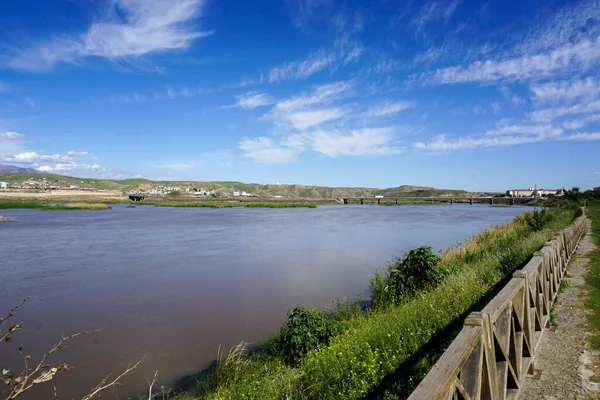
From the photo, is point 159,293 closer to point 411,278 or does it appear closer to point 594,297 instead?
point 411,278

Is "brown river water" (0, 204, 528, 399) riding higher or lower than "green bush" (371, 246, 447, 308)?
lower

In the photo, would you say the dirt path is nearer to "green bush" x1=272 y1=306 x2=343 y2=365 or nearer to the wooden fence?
the wooden fence

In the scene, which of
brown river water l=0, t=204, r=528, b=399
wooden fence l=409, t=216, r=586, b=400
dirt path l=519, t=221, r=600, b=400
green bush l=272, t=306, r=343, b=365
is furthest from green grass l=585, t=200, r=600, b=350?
brown river water l=0, t=204, r=528, b=399

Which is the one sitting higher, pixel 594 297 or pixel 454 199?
pixel 594 297

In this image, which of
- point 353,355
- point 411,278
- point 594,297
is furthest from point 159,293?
point 594,297

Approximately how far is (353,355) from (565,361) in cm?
323

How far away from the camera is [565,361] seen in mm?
5617

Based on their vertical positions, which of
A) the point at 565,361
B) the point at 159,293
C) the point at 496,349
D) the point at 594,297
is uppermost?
the point at 496,349

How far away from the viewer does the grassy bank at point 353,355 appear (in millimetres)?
5340

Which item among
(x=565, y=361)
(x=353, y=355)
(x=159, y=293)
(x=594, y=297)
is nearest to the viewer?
(x=565, y=361)

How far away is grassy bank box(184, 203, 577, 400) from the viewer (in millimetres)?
5340

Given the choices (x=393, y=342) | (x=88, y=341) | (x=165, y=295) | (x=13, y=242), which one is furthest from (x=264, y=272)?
(x=13, y=242)

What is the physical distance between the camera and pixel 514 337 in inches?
177

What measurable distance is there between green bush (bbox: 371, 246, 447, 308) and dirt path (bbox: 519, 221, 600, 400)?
10.8 feet
